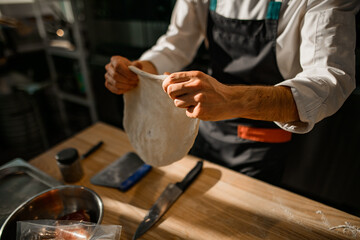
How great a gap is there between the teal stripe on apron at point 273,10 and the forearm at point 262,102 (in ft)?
1.18

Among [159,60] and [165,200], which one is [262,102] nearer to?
[165,200]

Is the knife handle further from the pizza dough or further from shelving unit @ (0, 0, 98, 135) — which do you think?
shelving unit @ (0, 0, 98, 135)

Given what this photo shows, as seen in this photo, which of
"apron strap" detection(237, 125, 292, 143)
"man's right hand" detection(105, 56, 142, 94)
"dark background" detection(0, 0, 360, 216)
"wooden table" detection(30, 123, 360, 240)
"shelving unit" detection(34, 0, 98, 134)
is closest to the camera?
"wooden table" detection(30, 123, 360, 240)

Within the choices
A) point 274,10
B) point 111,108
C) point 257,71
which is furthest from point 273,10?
point 111,108

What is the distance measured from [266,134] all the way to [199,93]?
0.55m

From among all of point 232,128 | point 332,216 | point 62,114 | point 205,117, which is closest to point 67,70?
point 62,114

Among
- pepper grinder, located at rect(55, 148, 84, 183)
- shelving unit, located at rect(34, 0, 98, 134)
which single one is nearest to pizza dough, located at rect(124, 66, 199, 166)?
pepper grinder, located at rect(55, 148, 84, 183)

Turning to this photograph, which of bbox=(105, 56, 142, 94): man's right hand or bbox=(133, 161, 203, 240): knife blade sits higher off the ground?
bbox=(105, 56, 142, 94): man's right hand

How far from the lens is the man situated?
64 centimetres

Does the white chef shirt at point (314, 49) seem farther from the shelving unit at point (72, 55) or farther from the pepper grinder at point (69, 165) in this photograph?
the shelving unit at point (72, 55)

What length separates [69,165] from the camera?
33.8 inches

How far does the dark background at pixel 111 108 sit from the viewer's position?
1450 mm

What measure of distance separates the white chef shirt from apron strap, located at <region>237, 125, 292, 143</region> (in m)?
0.24

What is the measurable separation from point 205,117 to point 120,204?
45 cm
